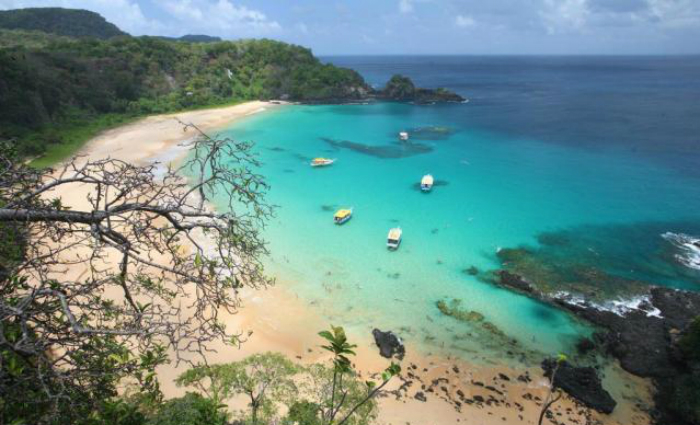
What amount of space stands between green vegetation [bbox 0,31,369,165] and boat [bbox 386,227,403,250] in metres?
25.2

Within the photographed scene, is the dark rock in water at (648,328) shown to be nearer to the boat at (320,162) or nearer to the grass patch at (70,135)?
the boat at (320,162)

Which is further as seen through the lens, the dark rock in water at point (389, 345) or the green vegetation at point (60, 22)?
the green vegetation at point (60, 22)

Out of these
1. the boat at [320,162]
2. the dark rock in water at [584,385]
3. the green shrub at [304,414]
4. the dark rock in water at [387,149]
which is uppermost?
the dark rock in water at [387,149]

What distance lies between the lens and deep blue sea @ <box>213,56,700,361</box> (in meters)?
18.9

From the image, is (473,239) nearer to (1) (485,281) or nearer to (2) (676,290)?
(1) (485,281)

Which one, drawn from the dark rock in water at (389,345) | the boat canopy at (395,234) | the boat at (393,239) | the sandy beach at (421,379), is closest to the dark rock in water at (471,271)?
the boat at (393,239)

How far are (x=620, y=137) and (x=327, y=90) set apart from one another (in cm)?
5264

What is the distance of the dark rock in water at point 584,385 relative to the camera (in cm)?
1378

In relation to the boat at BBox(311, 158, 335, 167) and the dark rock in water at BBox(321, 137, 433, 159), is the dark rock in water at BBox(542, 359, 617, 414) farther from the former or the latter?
the dark rock in water at BBox(321, 137, 433, 159)

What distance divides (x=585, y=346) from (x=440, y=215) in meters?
14.6

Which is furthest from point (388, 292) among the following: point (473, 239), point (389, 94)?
point (389, 94)

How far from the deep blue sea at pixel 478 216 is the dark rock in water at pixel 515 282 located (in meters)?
0.74

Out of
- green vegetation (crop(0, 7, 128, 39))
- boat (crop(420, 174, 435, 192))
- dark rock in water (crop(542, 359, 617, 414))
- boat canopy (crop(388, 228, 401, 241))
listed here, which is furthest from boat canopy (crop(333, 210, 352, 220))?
green vegetation (crop(0, 7, 128, 39))

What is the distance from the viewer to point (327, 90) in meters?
79.7
